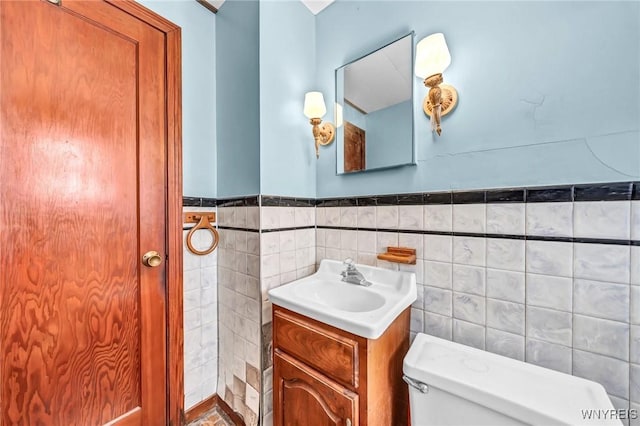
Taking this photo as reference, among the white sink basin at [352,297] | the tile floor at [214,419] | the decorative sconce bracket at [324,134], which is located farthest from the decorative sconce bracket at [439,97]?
the tile floor at [214,419]

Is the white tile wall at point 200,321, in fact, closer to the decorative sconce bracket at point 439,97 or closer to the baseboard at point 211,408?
the baseboard at point 211,408

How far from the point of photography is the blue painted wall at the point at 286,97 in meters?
1.26

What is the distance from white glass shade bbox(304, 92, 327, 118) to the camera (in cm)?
134

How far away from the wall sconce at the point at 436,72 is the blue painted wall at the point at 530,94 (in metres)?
0.04

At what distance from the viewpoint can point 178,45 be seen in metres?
1.30

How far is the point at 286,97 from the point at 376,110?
1.67ft

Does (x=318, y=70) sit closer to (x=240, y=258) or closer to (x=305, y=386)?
(x=240, y=258)

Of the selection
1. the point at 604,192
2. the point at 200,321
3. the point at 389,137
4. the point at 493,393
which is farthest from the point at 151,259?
the point at 604,192

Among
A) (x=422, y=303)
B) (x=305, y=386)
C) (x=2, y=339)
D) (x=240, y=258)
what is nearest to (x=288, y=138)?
(x=240, y=258)

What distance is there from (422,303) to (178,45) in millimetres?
1811

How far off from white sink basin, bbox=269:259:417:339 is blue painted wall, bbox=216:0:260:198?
57cm

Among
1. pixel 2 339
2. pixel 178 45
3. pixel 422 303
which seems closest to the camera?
pixel 2 339

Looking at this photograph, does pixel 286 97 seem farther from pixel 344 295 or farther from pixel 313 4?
pixel 344 295

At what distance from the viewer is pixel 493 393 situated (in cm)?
67
